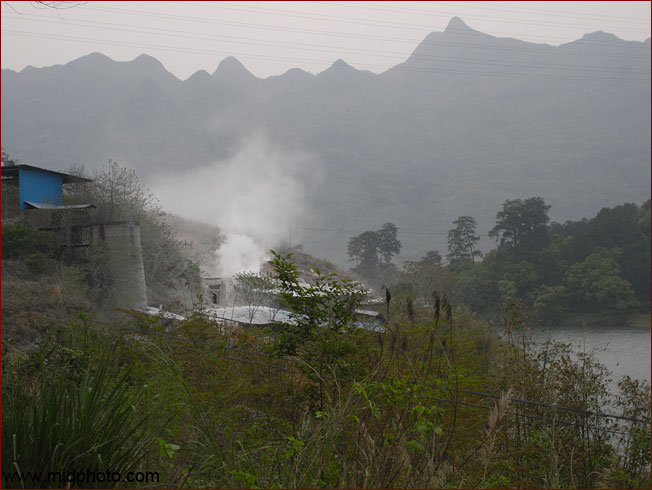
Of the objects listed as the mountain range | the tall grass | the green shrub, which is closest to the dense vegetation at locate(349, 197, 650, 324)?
the green shrub

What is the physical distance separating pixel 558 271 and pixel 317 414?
45167mm

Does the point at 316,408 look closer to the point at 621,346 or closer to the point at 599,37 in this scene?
the point at 621,346

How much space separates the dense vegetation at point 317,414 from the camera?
2.28 metres

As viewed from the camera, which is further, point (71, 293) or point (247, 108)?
point (247, 108)

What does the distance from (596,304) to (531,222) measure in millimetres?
16531

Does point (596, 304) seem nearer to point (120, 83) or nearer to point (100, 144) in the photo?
point (100, 144)

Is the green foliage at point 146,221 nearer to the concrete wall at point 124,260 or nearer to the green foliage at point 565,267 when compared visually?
the concrete wall at point 124,260

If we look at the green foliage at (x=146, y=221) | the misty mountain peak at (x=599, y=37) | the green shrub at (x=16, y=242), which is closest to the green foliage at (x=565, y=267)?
the green foliage at (x=146, y=221)

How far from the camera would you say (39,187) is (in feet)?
80.6

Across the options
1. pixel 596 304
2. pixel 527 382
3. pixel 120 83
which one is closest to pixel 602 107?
pixel 596 304

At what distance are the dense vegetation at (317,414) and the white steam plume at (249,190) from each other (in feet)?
265

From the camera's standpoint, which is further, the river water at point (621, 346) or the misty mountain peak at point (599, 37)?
the misty mountain peak at point (599, 37)

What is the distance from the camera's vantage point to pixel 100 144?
148 m

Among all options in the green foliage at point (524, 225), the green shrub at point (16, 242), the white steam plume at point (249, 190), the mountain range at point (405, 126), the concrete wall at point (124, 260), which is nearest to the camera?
the green shrub at point (16, 242)
